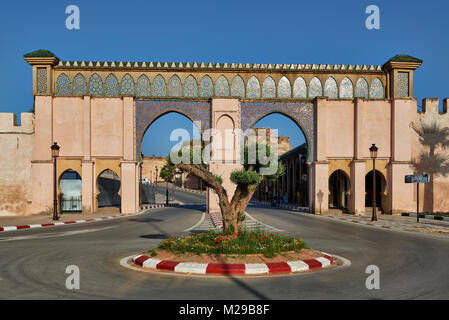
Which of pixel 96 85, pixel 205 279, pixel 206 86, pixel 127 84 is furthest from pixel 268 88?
pixel 205 279

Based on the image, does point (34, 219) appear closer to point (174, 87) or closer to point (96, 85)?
point (96, 85)

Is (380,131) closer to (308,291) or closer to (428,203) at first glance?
(428,203)

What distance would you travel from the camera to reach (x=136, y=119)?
25062mm

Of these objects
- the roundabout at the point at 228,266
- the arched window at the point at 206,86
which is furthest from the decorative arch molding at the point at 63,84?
the roundabout at the point at 228,266

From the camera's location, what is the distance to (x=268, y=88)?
2566cm

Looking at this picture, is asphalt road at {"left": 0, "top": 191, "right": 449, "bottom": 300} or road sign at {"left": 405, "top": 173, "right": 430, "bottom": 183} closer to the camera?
asphalt road at {"left": 0, "top": 191, "right": 449, "bottom": 300}

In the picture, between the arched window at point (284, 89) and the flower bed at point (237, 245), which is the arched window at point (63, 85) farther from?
the flower bed at point (237, 245)

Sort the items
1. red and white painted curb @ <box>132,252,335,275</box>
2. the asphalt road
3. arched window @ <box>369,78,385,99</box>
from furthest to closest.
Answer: arched window @ <box>369,78,385,99</box>, red and white painted curb @ <box>132,252,335,275</box>, the asphalt road

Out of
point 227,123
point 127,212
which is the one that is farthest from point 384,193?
point 127,212

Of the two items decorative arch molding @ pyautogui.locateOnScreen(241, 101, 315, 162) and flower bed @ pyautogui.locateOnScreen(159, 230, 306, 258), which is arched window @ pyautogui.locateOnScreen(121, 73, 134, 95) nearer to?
decorative arch molding @ pyautogui.locateOnScreen(241, 101, 315, 162)

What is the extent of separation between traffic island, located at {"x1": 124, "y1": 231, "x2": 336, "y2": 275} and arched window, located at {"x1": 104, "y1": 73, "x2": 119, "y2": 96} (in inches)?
698

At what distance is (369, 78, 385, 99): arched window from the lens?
25.6 metres

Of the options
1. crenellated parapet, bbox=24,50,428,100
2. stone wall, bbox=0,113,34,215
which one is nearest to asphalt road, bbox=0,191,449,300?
stone wall, bbox=0,113,34,215
